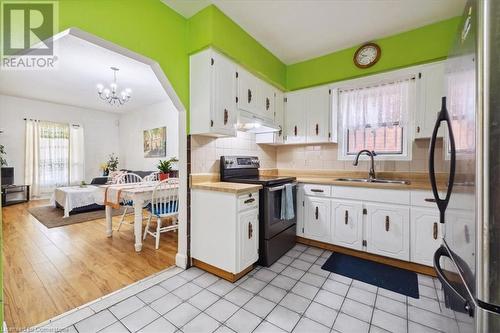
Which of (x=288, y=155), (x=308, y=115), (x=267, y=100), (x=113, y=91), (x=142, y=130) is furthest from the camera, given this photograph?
(x=142, y=130)

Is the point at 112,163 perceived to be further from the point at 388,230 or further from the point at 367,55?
the point at 388,230

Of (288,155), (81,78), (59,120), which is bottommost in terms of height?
(288,155)

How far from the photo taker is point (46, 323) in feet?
4.69

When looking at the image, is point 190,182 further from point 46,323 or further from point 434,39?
point 434,39

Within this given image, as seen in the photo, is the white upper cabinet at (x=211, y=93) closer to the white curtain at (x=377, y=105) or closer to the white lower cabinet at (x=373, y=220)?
the white lower cabinet at (x=373, y=220)

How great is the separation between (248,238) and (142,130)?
5708 mm

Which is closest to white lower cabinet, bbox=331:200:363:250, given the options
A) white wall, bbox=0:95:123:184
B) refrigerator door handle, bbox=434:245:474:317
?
refrigerator door handle, bbox=434:245:474:317

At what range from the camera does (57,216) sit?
13.5 ft

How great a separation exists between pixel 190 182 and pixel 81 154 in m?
6.26

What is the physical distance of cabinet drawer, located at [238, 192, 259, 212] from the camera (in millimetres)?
1934

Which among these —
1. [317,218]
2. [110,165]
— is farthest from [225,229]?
[110,165]

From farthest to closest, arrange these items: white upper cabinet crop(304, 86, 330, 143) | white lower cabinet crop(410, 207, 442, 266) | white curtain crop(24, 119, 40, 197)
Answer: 1. white curtain crop(24, 119, 40, 197)
2. white upper cabinet crop(304, 86, 330, 143)
3. white lower cabinet crop(410, 207, 442, 266)

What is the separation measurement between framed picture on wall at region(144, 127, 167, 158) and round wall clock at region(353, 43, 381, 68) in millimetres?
4731

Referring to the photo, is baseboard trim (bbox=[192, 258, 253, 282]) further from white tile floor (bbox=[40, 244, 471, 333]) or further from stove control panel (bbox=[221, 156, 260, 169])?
stove control panel (bbox=[221, 156, 260, 169])
